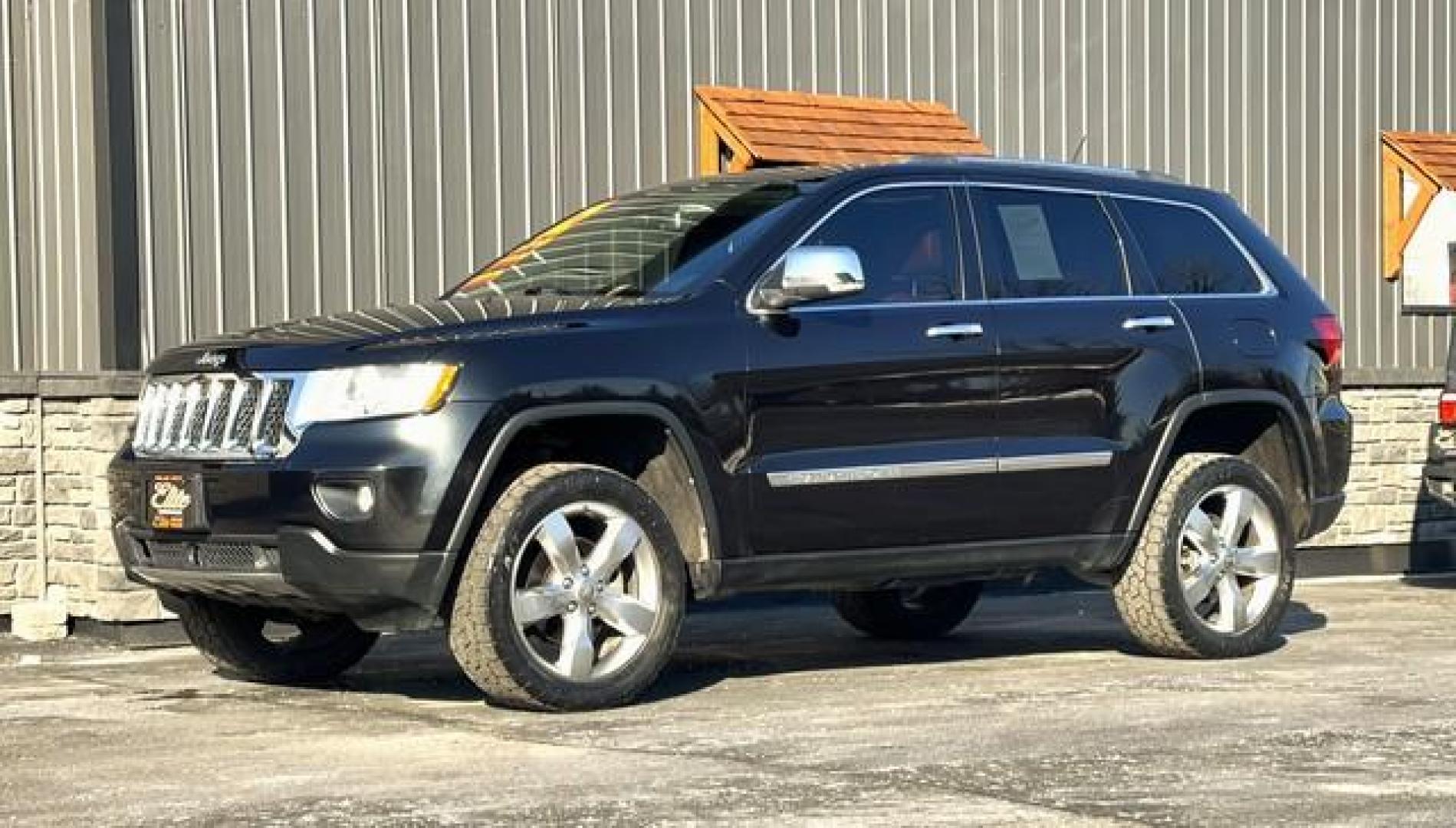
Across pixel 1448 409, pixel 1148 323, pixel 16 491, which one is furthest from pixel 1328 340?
pixel 16 491

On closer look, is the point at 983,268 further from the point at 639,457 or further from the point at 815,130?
the point at 815,130

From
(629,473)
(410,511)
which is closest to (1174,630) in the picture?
(629,473)

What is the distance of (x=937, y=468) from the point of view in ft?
28.5

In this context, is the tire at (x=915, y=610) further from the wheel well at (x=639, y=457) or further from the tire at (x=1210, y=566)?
the wheel well at (x=639, y=457)

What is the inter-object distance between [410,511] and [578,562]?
596 millimetres

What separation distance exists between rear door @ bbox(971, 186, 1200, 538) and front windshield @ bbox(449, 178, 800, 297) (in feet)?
3.00

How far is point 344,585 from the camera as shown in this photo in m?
7.70

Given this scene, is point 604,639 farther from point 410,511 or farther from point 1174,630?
point 1174,630

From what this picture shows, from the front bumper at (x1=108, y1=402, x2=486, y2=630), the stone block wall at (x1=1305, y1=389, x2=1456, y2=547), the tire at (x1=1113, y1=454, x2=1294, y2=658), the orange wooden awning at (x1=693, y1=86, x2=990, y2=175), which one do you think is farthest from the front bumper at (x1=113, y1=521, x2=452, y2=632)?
the stone block wall at (x1=1305, y1=389, x2=1456, y2=547)

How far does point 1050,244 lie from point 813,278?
4.84ft

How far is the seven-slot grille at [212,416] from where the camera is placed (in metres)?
7.86

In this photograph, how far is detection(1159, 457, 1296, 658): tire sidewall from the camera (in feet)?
30.5

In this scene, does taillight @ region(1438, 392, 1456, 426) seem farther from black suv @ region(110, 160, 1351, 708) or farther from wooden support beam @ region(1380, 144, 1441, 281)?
wooden support beam @ region(1380, 144, 1441, 281)

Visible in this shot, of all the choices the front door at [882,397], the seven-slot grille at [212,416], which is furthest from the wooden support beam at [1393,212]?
the seven-slot grille at [212,416]
